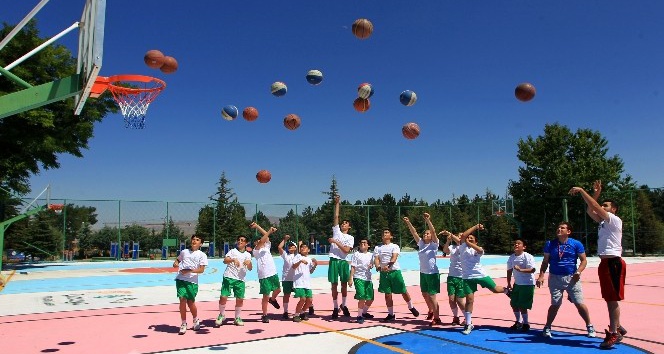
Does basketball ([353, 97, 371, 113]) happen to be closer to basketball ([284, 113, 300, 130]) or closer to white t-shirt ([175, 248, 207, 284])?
basketball ([284, 113, 300, 130])

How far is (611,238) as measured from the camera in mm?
7523

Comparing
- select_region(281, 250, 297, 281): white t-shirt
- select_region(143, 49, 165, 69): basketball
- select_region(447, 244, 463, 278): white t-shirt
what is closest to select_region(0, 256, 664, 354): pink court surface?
select_region(281, 250, 297, 281): white t-shirt

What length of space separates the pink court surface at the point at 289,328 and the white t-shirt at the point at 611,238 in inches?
55.0

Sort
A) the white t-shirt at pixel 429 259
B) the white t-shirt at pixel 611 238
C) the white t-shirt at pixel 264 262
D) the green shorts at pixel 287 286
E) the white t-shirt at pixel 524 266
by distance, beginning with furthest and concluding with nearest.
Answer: the green shorts at pixel 287 286 < the white t-shirt at pixel 264 262 < the white t-shirt at pixel 429 259 < the white t-shirt at pixel 524 266 < the white t-shirt at pixel 611 238

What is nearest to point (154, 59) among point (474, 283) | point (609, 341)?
point (474, 283)

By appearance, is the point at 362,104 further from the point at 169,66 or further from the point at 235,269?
the point at 235,269

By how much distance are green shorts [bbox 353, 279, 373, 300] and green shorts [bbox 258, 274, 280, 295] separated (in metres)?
1.66

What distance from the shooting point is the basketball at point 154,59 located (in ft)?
39.6

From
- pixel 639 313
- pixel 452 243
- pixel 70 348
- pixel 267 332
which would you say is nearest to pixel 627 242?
pixel 639 313

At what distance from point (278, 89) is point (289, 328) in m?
7.05

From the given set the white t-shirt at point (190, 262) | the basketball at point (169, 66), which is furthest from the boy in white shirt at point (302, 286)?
the basketball at point (169, 66)

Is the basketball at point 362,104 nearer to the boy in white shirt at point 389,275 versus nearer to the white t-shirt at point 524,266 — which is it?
the boy in white shirt at point 389,275

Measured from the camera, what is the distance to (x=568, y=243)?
8.21 meters

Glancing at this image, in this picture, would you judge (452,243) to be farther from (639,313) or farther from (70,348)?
(70,348)
